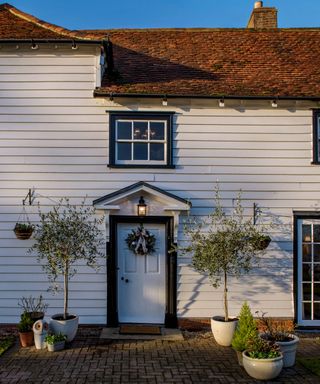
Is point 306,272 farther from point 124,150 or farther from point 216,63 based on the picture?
point 216,63

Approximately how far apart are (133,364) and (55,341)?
5.47 ft

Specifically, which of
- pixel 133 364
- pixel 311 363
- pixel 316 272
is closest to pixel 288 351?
pixel 311 363

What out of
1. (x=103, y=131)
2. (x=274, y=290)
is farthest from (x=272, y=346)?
(x=103, y=131)

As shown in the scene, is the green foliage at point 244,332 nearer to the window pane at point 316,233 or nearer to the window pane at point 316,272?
the window pane at point 316,272

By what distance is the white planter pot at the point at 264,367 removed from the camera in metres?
6.90

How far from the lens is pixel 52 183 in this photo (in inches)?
391

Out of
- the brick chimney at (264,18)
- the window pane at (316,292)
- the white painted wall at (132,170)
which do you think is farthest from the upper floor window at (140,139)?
the brick chimney at (264,18)

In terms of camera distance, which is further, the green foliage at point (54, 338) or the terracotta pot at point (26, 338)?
the terracotta pot at point (26, 338)

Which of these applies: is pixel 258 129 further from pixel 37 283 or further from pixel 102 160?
pixel 37 283

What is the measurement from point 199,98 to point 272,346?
546 cm

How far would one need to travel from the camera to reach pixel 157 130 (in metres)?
10.2

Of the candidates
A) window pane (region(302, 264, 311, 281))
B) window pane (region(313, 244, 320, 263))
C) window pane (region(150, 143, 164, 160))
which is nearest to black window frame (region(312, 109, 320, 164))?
window pane (region(313, 244, 320, 263))

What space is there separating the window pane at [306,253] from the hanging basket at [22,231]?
6135 millimetres

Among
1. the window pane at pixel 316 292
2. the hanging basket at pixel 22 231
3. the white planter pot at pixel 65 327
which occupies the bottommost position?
the white planter pot at pixel 65 327
